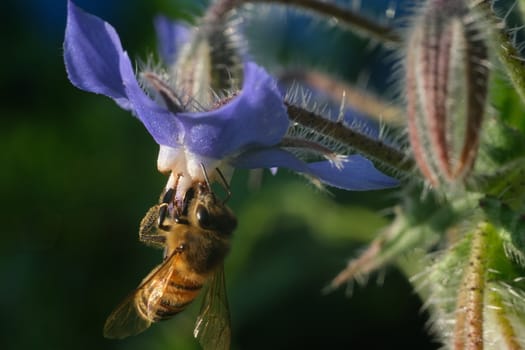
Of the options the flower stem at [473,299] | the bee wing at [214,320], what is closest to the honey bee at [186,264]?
the bee wing at [214,320]

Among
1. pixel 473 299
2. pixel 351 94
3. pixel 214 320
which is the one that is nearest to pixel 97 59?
pixel 214 320

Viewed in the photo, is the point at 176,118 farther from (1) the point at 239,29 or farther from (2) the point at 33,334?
(2) the point at 33,334

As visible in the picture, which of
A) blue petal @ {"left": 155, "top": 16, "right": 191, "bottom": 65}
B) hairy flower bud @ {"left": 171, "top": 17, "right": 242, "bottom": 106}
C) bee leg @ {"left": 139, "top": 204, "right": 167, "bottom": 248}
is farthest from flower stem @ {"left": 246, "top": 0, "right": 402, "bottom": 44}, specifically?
bee leg @ {"left": 139, "top": 204, "right": 167, "bottom": 248}

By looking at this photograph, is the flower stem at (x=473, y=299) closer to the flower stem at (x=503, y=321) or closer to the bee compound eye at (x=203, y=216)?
the flower stem at (x=503, y=321)

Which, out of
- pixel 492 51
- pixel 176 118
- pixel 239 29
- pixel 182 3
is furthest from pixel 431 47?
pixel 182 3

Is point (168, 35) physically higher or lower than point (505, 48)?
lower

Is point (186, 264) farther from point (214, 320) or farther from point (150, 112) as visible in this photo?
point (150, 112)
